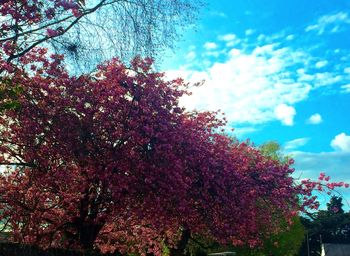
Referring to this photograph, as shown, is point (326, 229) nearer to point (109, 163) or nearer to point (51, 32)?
point (109, 163)

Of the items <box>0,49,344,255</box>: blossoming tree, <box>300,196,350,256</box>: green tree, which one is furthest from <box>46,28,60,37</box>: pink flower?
<box>300,196,350,256</box>: green tree

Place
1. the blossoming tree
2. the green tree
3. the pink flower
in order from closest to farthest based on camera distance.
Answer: the pink flower < the blossoming tree < the green tree

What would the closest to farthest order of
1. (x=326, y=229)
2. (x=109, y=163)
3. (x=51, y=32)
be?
(x=51, y=32) < (x=109, y=163) < (x=326, y=229)

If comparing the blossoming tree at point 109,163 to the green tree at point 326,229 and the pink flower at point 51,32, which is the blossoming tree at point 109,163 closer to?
the pink flower at point 51,32

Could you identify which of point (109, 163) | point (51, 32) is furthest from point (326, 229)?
point (51, 32)

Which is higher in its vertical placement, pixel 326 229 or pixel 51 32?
pixel 326 229

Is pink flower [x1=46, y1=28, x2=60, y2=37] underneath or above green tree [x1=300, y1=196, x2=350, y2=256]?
underneath

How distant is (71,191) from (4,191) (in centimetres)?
248

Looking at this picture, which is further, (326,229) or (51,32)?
(326,229)

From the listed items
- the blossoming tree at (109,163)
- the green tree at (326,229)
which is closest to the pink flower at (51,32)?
the blossoming tree at (109,163)

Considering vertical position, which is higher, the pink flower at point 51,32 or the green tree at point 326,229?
the green tree at point 326,229

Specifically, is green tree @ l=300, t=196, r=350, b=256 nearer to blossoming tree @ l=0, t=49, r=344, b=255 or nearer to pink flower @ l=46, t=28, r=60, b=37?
blossoming tree @ l=0, t=49, r=344, b=255

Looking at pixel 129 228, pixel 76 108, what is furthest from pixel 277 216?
pixel 76 108

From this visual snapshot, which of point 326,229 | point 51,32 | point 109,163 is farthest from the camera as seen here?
point 326,229
